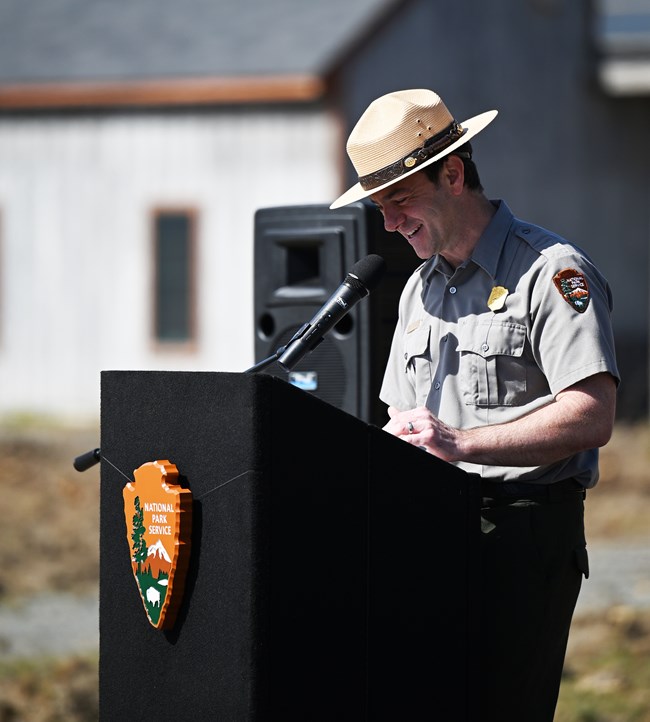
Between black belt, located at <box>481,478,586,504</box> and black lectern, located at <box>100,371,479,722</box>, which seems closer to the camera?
black lectern, located at <box>100,371,479,722</box>

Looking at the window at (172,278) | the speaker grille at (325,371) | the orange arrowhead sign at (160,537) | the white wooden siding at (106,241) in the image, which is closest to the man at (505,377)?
the orange arrowhead sign at (160,537)

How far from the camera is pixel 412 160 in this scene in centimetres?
300

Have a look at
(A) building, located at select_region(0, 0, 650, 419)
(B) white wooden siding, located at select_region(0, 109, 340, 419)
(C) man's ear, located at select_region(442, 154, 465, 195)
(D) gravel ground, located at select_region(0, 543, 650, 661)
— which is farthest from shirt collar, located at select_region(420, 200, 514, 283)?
(B) white wooden siding, located at select_region(0, 109, 340, 419)

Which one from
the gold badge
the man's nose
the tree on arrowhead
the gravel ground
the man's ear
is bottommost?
the gravel ground

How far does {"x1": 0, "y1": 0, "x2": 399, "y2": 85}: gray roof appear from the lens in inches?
535

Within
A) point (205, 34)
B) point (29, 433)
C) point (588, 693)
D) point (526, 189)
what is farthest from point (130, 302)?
point (588, 693)

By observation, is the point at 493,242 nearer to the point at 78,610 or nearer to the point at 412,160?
the point at 412,160

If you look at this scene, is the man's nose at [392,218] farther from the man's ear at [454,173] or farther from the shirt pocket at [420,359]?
the shirt pocket at [420,359]

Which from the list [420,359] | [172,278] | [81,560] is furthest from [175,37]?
[420,359]

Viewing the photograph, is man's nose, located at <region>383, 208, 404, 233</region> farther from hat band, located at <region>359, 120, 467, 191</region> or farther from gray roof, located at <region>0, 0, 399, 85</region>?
gray roof, located at <region>0, 0, 399, 85</region>

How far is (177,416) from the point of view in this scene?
9.02ft

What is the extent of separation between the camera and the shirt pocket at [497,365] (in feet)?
9.80

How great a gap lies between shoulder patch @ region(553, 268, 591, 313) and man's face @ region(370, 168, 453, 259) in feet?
1.00

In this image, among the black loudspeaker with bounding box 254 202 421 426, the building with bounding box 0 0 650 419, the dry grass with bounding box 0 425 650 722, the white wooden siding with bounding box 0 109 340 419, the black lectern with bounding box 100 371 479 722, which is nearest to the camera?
the black lectern with bounding box 100 371 479 722
